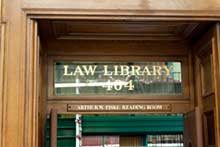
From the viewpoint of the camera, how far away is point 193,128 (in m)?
3.36

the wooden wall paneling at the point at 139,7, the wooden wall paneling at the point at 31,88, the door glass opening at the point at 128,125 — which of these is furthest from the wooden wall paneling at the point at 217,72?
the door glass opening at the point at 128,125

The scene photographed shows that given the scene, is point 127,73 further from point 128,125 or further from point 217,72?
point 128,125

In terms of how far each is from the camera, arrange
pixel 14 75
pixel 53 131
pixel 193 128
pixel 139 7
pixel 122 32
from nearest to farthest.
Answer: pixel 14 75
pixel 139 7
pixel 53 131
pixel 193 128
pixel 122 32

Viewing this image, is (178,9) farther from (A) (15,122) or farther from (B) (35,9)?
(A) (15,122)

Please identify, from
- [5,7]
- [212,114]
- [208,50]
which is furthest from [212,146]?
[5,7]

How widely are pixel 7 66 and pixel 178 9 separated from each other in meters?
1.07

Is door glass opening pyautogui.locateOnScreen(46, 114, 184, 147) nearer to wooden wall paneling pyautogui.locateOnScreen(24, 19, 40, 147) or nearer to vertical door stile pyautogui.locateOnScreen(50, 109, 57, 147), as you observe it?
vertical door stile pyautogui.locateOnScreen(50, 109, 57, 147)

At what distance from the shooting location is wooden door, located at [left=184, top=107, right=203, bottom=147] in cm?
323

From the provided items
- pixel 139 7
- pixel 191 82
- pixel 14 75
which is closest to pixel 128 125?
pixel 191 82

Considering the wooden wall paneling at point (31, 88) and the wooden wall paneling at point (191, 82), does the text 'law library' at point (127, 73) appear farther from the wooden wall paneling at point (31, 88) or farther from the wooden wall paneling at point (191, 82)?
the wooden wall paneling at point (31, 88)

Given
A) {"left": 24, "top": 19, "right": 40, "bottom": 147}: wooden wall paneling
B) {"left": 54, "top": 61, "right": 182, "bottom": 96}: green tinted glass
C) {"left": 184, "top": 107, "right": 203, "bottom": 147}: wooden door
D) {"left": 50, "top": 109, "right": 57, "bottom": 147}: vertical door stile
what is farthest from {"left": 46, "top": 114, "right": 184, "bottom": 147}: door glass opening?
{"left": 24, "top": 19, "right": 40, "bottom": 147}: wooden wall paneling

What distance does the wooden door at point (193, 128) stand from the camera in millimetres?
3232

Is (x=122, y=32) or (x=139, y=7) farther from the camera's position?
(x=122, y=32)

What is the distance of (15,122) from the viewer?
2389mm
